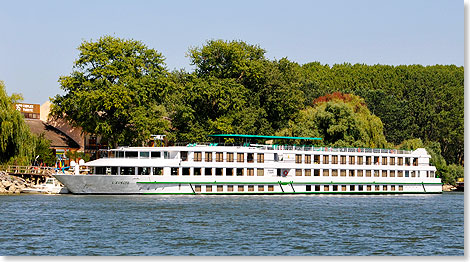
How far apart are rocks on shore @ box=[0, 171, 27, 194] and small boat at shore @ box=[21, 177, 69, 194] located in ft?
1.81

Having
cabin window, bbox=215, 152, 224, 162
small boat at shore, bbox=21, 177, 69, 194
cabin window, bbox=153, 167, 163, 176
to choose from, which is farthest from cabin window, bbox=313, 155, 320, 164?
small boat at shore, bbox=21, 177, 69, 194

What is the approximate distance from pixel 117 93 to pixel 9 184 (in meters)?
19.8

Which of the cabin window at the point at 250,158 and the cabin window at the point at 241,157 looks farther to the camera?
the cabin window at the point at 250,158

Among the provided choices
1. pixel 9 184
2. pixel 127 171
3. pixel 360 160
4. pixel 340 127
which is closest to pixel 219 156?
pixel 127 171

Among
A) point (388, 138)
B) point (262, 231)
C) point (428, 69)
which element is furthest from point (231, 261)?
point (428, 69)

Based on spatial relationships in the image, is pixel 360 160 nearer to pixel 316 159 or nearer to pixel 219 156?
pixel 316 159

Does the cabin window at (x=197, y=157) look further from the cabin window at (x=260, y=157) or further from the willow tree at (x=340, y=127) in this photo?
the willow tree at (x=340, y=127)

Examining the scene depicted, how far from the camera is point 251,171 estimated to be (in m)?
63.0

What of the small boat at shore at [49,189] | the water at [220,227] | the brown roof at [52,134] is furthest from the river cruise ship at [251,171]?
the brown roof at [52,134]

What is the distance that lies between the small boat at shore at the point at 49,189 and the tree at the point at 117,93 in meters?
15.2

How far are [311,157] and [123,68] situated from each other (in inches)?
983

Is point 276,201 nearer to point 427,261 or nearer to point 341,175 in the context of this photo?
point 341,175

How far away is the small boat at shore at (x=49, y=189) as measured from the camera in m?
60.4

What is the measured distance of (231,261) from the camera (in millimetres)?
26922
